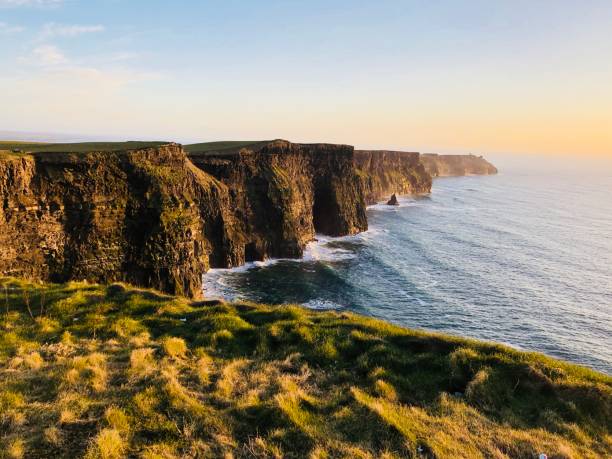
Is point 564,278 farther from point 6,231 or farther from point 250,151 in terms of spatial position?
point 6,231

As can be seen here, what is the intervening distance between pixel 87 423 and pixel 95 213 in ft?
128

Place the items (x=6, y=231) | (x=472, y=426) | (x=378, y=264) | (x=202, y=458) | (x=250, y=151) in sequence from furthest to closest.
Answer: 1. (x=250, y=151)
2. (x=378, y=264)
3. (x=6, y=231)
4. (x=472, y=426)
5. (x=202, y=458)

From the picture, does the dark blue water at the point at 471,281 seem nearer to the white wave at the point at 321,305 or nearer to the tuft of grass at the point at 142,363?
the white wave at the point at 321,305

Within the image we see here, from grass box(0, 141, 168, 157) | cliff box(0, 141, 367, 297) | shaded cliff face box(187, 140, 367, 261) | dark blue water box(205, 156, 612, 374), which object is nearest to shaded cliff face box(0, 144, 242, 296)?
cliff box(0, 141, 367, 297)

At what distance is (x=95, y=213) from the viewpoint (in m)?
43.8

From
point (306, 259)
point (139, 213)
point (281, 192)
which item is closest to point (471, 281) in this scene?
point (306, 259)

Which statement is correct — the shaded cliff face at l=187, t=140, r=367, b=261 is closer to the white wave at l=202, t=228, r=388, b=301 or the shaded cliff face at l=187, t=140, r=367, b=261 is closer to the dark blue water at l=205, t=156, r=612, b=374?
the white wave at l=202, t=228, r=388, b=301

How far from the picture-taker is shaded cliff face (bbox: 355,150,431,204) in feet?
Answer: 524

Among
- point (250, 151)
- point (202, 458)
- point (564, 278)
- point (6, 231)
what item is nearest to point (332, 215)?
point (250, 151)

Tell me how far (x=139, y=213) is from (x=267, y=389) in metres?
39.9

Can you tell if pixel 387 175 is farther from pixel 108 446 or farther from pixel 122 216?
pixel 108 446

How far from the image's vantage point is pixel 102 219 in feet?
146

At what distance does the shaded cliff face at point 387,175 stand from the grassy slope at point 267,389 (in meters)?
135

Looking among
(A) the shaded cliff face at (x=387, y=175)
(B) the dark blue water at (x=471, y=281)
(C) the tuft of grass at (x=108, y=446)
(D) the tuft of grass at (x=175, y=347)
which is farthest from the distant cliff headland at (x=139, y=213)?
(A) the shaded cliff face at (x=387, y=175)
